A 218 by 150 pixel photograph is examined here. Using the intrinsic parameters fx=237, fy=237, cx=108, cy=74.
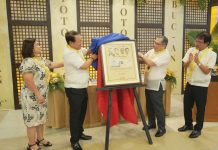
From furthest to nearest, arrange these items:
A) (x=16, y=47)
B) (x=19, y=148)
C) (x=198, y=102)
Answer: (x=16, y=47), (x=198, y=102), (x=19, y=148)

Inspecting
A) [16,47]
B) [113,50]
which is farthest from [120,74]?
[16,47]

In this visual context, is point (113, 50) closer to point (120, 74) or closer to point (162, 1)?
point (120, 74)

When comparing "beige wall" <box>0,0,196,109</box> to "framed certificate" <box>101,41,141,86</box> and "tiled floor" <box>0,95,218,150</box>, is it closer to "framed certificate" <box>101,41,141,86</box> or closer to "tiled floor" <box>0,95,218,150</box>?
"tiled floor" <box>0,95,218,150</box>

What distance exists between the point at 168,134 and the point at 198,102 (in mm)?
594

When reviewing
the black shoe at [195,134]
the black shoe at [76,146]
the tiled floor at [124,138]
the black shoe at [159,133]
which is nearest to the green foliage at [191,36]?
the tiled floor at [124,138]

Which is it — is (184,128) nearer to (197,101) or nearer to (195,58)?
(197,101)

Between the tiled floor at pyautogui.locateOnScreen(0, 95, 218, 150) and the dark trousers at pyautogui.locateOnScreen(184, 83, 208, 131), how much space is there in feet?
0.63

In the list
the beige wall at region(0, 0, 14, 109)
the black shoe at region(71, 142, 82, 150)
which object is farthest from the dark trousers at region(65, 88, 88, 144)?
the beige wall at region(0, 0, 14, 109)

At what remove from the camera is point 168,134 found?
3223mm

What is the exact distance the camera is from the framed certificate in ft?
8.65

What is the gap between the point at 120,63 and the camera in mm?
2701

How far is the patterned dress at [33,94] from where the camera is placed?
2.47 meters

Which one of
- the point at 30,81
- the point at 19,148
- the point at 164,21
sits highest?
the point at 164,21

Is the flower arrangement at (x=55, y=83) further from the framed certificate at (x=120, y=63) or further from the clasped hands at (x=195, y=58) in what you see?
the clasped hands at (x=195, y=58)
